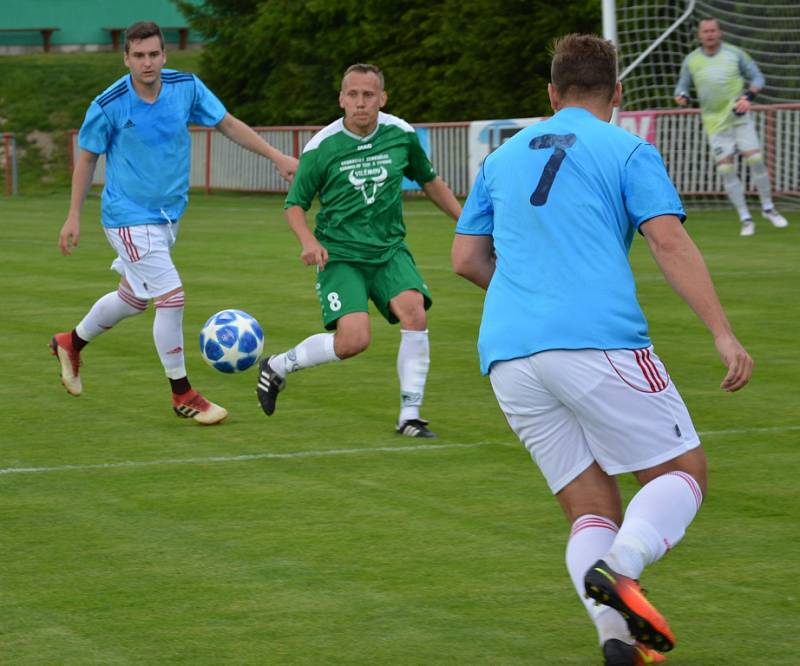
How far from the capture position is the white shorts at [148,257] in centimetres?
889

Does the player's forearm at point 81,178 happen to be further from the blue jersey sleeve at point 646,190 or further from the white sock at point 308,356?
the blue jersey sleeve at point 646,190

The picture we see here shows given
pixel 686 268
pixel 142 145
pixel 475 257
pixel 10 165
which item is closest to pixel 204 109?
pixel 142 145

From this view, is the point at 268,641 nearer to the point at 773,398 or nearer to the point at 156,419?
the point at 156,419

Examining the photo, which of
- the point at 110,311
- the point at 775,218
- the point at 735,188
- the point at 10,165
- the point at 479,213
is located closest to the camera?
the point at 479,213

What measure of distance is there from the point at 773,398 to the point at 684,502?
5153mm

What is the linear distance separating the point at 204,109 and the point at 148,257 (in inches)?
35.5

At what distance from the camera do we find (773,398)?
30.8ft

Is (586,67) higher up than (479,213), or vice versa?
(586,67)

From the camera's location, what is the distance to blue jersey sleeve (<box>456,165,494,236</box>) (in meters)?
4.82

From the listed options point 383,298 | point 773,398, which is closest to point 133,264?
point 383,298

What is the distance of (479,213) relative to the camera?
4855 mm

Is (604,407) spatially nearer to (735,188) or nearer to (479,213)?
(479,213)

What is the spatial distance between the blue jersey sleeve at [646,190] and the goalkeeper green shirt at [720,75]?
49.7 feet

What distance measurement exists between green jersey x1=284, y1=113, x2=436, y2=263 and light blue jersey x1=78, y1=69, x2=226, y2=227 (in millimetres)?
852
